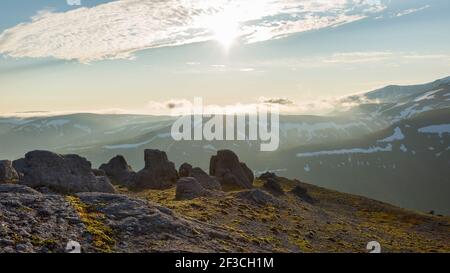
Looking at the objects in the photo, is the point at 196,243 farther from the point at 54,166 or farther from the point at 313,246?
the point at 54,166

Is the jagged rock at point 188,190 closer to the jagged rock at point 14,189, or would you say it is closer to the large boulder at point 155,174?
the large boulder at point 155,174

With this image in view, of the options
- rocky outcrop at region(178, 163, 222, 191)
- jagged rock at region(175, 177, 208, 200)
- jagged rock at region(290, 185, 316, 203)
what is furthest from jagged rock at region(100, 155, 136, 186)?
jagged rock at region(290, 185, 316, 203)

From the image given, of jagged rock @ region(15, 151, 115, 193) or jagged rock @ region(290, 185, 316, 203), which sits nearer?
jagged rock @ region(15, 151, 115, 193)

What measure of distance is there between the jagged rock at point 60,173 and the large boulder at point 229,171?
4585 centimetres

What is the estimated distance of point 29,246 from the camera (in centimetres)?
2497

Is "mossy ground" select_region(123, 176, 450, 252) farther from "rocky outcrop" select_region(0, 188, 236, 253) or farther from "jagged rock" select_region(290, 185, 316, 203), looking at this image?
"jagged rock" select_region(290, 185, 316, 203)

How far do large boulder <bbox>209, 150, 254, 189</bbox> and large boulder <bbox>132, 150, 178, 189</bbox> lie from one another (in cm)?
1222

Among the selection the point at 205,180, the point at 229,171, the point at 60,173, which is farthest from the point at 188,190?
the point at 229,171

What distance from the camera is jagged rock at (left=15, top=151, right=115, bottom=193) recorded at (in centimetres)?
5534

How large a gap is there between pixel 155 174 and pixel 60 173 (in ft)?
133

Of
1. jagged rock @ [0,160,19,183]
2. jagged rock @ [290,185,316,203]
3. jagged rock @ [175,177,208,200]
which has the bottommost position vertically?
jagged rock @ [290,185,316,203]

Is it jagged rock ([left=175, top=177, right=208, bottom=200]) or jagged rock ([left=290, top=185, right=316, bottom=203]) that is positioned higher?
jagged rock ([left=175, top=177, right=208, bottom=200])
